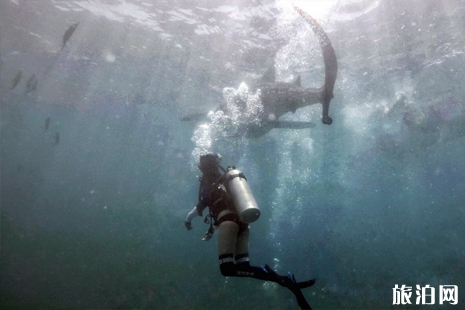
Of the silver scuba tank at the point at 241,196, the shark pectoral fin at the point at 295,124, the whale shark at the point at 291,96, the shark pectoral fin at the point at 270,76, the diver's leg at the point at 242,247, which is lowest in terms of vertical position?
the diver's leg at the point at 242,247

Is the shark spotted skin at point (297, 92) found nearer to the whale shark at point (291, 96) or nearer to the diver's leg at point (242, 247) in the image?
the whale shark at point (291, 96)

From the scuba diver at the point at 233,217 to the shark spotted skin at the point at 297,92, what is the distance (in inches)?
102

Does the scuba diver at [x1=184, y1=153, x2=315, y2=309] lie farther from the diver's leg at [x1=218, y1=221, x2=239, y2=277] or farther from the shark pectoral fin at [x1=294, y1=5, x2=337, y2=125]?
the shark pectoral fin at [x1=294, y1=5, x2=337, y2=125]

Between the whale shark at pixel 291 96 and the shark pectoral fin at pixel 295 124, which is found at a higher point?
the whale shark at pixel 291 96

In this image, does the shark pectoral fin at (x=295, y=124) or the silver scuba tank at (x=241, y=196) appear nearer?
the silver scuba tank at (x=241, y=196)

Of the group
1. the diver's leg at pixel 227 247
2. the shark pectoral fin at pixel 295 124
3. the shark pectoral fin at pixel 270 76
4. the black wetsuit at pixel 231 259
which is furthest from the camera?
the shark pectoral fin at pixel 270 76

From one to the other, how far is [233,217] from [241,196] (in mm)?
485

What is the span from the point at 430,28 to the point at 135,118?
40865 mm

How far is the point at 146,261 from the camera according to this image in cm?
1892

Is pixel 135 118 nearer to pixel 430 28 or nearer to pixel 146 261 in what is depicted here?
pixel 146 261

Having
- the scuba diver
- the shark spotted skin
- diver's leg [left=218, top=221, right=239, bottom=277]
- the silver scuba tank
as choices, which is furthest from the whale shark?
diver's leg [left=218, top=221, right=239, bottom=277]

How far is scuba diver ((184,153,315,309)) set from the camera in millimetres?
4188

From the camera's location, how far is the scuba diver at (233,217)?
4188 millimetres

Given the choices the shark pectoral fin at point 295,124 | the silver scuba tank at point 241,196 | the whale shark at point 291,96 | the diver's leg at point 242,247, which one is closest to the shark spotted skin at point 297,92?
the whale shark at point 291,96
